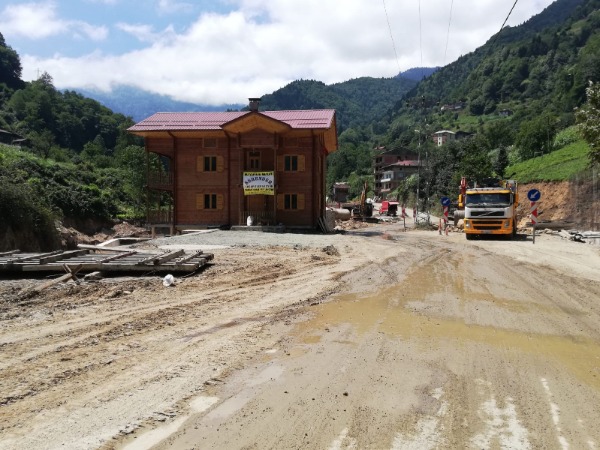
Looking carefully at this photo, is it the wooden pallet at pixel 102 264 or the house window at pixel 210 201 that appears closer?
the wooden pallet at pixel 102 264

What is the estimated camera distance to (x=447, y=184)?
68.3m

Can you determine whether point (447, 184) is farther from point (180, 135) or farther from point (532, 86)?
point (532, 86)

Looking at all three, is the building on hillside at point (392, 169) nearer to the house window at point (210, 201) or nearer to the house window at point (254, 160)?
the house window at point (254, 160)

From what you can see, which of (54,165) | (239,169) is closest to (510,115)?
(54,165)

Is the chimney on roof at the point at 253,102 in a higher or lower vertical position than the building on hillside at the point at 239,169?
higher

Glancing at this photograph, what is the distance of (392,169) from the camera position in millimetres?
123000

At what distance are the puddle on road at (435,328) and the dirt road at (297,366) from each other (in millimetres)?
41

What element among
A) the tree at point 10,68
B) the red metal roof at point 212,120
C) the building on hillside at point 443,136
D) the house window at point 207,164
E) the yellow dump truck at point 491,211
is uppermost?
the tree at point 10,68

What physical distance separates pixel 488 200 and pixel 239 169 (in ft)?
52.5

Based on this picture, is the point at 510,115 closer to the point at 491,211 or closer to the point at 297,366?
the point at 491,211

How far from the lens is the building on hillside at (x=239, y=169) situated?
1273 inches

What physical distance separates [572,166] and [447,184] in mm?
24213

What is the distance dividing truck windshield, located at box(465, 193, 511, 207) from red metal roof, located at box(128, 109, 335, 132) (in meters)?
10.5

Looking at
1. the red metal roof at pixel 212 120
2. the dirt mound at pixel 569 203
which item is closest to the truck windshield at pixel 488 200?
the dirt mound at pixel 569 203
